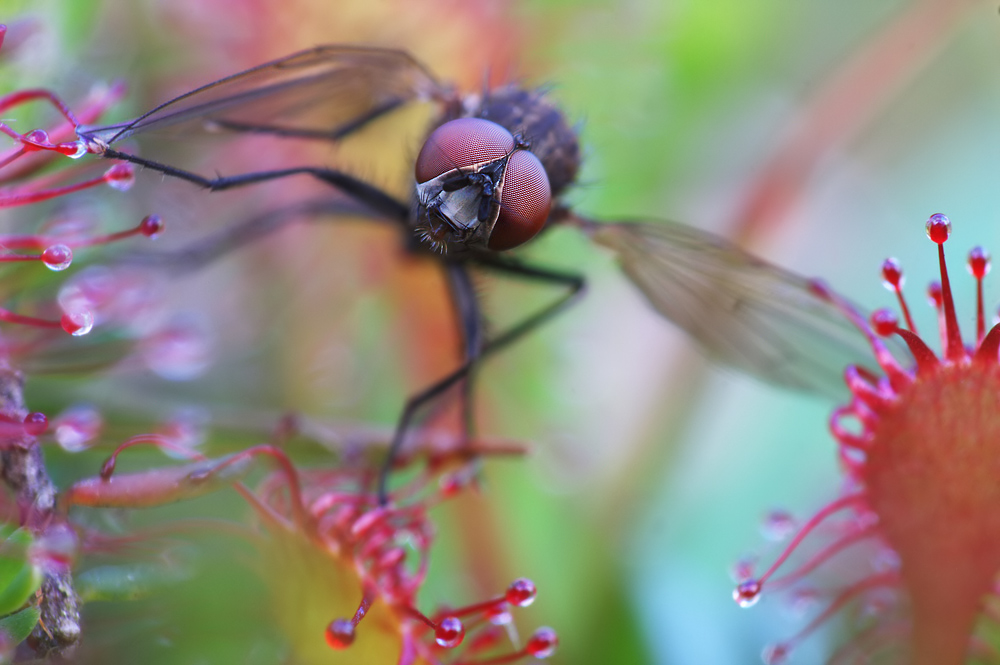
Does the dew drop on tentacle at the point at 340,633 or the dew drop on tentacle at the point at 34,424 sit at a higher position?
the dew drop on tentacle at the point at 340,633

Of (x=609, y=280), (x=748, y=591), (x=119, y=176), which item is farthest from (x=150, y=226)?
(x=609, y=280)

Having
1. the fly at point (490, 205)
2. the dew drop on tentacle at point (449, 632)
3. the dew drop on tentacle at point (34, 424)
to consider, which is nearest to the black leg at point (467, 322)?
the fly at point (490, 205)

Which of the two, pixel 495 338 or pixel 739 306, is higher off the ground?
pixel 739 306

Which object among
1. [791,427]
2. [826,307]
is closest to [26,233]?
[826,307]

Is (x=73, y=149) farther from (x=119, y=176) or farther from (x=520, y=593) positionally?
(x=520, y=593)

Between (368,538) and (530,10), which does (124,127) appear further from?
(530,10)

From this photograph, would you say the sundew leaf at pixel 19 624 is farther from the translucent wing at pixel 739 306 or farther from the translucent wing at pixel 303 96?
the translucent wing at pixel 739 306
